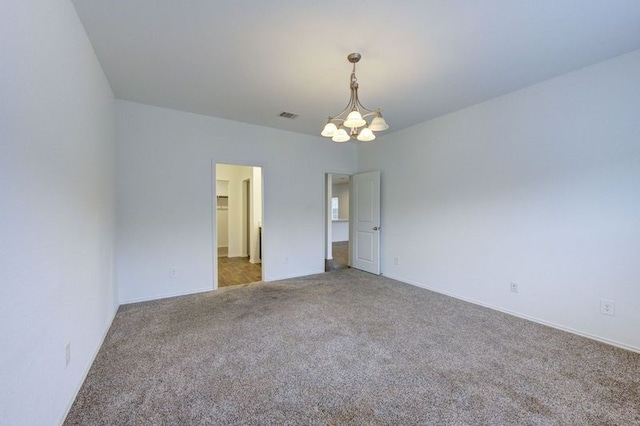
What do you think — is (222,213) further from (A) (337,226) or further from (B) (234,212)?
(A) (337,226)

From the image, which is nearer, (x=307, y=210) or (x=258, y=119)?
(x=258, y=119)

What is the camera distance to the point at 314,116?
4012 mm

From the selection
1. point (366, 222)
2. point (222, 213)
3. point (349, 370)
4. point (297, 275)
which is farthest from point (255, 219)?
point (349, 370)

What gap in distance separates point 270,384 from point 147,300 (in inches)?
102

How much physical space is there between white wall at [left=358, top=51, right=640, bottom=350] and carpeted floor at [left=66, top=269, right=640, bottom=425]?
0.44 m

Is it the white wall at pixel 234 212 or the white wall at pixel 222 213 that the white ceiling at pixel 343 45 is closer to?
the white wall at pixel 234 212

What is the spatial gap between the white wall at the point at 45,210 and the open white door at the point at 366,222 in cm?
404

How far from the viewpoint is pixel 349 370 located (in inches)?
81.5

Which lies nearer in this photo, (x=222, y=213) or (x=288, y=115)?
(x=288, y=115)

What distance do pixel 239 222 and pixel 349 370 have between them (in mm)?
5348

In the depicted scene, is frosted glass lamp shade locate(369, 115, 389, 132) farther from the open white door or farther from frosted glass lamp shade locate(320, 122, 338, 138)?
the open white door

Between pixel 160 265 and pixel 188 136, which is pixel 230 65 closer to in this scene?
pixel 188 136

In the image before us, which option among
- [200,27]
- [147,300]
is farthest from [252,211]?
[200,27]

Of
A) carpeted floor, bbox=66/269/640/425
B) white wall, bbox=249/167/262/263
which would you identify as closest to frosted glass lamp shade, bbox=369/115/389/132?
carpeted floor, bbox=66/269/640/425
